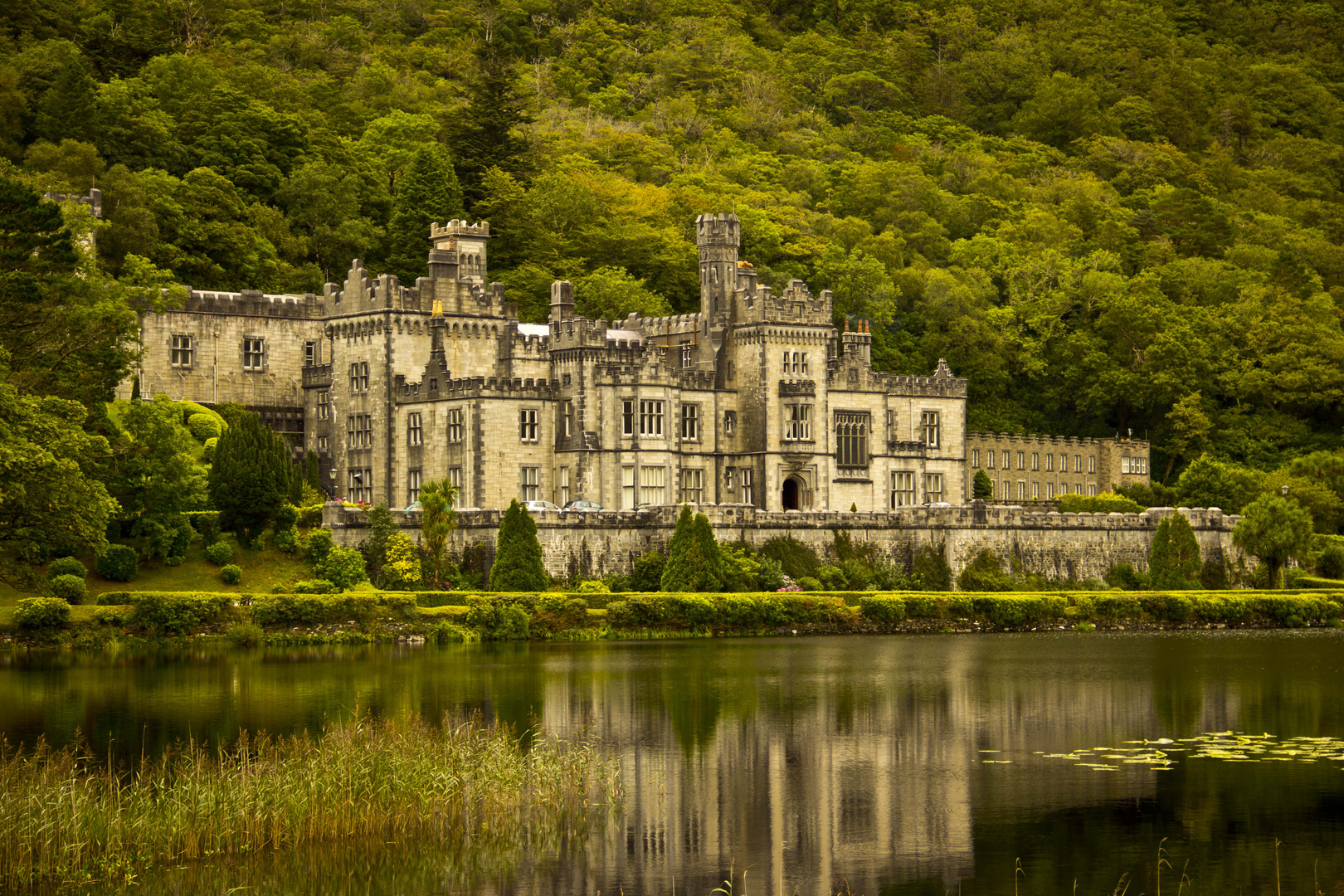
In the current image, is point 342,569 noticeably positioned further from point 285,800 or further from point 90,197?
point 285,800

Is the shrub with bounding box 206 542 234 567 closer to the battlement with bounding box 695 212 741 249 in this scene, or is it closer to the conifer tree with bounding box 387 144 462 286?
the battlement with bounding box 695 212 741 249

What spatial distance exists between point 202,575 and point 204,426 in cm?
1411

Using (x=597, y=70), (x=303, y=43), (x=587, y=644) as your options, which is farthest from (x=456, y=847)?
(x=597, y=70)

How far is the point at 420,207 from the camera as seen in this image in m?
109

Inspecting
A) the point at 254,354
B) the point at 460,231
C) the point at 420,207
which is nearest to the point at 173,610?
the point at 254,354

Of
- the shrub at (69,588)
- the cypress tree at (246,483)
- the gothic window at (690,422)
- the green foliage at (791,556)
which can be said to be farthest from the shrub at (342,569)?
the gothic window at (690,422)

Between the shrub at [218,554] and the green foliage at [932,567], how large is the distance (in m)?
28.6

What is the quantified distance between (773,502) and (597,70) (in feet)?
283

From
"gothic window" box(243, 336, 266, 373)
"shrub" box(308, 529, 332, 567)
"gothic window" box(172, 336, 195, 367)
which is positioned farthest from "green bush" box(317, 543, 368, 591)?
"gothic window" box(243, 336, 266, 373)

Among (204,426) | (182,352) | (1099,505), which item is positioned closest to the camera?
(204,426)

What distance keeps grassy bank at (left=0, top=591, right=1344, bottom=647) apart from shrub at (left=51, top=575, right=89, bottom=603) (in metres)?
0.72

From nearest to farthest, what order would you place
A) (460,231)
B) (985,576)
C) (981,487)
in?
1. (985,576)
2. (460,231)
3. (981,487)

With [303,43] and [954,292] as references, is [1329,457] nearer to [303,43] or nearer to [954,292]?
[954,292]

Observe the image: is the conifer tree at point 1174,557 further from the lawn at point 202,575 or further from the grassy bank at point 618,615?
the lawn at point 202,575
